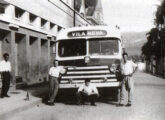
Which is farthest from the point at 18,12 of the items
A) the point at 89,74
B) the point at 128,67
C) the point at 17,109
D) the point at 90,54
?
the point at 17,109

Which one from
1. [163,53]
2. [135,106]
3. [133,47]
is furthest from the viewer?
[133,47]

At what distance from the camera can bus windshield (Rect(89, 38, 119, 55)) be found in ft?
54.0

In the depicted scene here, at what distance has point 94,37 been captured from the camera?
656 inches

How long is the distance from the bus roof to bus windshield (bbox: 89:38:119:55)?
0.20 m

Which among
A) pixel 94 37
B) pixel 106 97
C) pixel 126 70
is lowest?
pixel 106 97

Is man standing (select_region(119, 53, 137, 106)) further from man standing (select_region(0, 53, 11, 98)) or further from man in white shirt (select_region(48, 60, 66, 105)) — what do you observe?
man standing (select_region(0, 53, 11, 98))

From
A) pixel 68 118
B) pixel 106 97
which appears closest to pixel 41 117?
pixel 68 118

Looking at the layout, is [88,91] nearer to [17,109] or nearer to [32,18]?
[17,109]

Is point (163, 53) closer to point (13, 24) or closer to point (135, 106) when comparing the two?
point (13, 24)

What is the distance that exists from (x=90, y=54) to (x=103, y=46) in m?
0.62

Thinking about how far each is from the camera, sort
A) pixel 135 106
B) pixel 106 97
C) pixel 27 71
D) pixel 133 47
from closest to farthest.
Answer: pixel 135 106
pixel 106 97
pixel 27 71
pixel 133 47

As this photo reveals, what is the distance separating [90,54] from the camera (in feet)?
54.2

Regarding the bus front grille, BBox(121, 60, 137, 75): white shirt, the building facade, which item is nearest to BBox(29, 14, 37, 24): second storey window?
the building facade

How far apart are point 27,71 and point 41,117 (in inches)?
559
